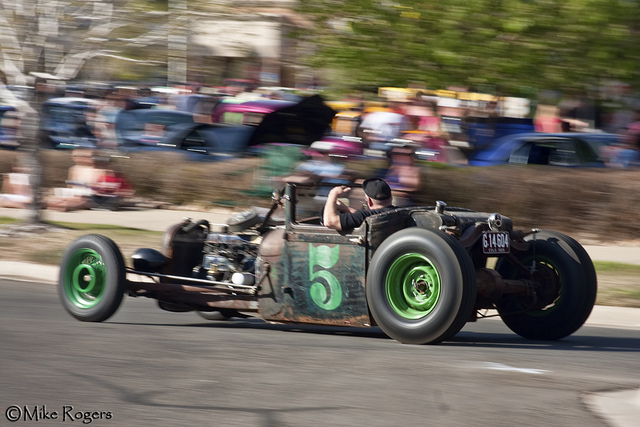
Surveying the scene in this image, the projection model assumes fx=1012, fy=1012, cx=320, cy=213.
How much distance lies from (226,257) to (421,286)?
6.17 ft

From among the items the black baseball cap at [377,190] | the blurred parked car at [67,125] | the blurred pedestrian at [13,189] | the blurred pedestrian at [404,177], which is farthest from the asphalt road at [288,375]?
A: the blurred parked car at [67,125]

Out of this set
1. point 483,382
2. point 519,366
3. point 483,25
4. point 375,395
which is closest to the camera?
point 375,395

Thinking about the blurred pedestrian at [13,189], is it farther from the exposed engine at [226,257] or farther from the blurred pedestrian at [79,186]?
the exposed engine at [226,257]

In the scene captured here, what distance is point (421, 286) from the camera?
7.10 metres

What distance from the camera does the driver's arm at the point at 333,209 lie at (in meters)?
7.47

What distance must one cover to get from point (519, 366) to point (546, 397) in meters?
0.89

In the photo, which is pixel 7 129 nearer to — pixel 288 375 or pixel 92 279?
pixel 92 279

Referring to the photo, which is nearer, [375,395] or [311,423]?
[311,423]

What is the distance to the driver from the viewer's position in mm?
7422

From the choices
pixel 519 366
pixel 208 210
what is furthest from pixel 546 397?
pixel 208 210

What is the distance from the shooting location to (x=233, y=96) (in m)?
20.9

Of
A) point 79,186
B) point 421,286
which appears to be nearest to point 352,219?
point 421,286

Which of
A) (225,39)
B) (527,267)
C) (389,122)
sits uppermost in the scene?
(225,39)

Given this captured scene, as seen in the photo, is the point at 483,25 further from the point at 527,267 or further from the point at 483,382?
the point at 483,382
